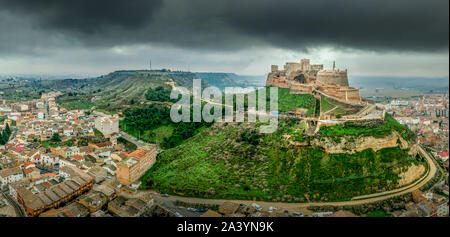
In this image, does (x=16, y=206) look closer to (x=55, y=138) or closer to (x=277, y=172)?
(x=55, y=138)

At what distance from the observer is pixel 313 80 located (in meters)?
19.7

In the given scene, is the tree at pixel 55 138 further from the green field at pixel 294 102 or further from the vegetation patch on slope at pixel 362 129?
the vegetation patch on slope at pixel 362 129

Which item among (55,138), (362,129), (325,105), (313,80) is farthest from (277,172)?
(55,138)

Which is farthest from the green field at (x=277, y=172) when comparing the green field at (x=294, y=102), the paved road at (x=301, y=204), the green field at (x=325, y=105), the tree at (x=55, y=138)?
the tree at (x=55, y=138)

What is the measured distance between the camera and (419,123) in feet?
89.4

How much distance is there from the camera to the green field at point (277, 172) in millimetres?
11312

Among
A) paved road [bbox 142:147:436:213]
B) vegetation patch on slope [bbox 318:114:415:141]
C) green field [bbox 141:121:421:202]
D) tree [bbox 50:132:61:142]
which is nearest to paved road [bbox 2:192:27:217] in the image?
green field [bbox 141:121:421:202]

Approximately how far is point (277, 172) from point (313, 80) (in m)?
9.79

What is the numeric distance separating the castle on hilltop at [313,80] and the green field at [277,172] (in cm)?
346

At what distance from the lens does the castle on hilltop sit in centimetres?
→ 1558

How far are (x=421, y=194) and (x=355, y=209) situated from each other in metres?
3.03

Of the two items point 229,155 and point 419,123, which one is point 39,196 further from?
point 419,123
